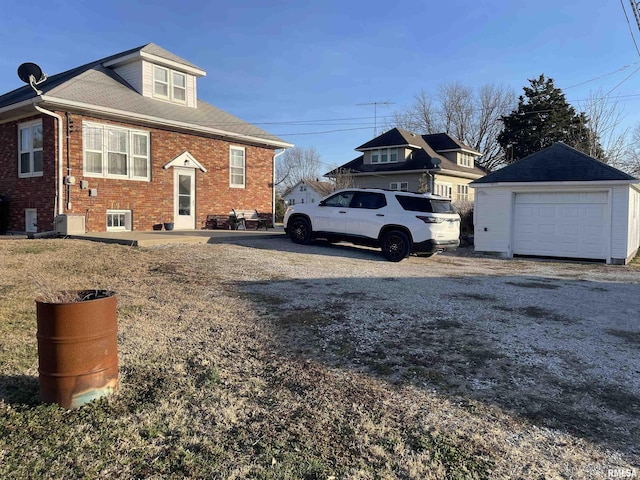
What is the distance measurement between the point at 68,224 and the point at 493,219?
13817mm

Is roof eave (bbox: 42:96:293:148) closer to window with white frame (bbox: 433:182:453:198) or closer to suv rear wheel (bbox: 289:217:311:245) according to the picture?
suv rear wheel (bbox: 289:217:311:245)

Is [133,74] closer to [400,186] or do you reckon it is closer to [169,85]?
[169,85]

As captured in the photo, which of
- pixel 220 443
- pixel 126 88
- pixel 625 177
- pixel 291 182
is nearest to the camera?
pixel 220 443

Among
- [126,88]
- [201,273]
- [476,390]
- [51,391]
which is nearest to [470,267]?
[201,273]

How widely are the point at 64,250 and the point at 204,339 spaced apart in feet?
22.0

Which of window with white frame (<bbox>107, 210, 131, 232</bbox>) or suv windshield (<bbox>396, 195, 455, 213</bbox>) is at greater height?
suv windshield (<bbox>396, 195, 455, 213</bbox>)

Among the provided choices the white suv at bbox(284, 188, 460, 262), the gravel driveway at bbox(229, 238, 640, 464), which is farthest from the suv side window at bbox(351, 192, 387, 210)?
the gravel driveway at bbox(229, 238, 640, 464)

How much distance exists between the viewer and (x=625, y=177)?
1438cm

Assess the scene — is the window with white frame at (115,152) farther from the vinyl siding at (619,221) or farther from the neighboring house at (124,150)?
the vinyl siding at (619,221)

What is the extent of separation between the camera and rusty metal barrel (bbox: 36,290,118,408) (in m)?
3.39

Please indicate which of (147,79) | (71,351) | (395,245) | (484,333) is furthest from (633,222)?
(71,351)

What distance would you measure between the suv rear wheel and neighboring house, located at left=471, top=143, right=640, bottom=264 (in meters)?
7.10

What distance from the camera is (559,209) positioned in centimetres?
1562

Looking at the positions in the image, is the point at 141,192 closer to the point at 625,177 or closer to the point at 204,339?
the point at 204,339
